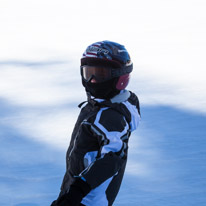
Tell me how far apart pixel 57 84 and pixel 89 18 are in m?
5.85

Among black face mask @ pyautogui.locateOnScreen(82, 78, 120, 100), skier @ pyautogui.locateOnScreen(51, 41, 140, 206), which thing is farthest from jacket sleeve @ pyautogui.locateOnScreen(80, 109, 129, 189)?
black face mask @ pyautogui.locateOnScreen(82, 78, 120, 100)

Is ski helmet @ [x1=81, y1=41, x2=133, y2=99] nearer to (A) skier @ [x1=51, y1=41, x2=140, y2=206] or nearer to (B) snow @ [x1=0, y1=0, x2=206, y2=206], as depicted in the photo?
(A) skier @ [x1=51, y1=41, x2=140, y2=206]

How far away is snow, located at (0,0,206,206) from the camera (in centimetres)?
415

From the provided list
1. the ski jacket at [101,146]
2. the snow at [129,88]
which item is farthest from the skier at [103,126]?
the snow at [129,88]

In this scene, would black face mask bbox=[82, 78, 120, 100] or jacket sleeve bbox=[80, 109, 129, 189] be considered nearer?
jacket sleeve bbox=[80, 109, 129, 189]

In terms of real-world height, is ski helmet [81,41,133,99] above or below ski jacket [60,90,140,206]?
above

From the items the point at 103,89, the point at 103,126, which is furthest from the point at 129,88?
the point at 103,126

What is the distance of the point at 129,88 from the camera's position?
22.8 ft

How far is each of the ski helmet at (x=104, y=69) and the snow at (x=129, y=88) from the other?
1695mm

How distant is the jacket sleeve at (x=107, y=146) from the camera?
210 cm

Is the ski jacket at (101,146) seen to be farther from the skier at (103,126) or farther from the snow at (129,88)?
the snow at (129,88)

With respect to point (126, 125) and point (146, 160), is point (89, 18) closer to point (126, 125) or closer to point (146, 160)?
point (146, 160)

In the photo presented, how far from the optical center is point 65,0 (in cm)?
1531

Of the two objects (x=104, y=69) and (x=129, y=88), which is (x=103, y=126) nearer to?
(x=104, y=69)
